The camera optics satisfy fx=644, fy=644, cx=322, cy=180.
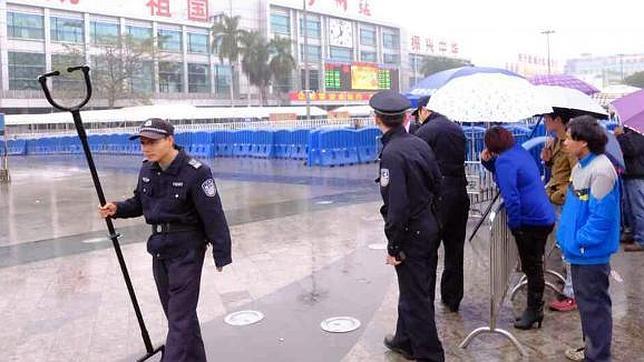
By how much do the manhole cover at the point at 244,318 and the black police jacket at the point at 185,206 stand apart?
1.55m

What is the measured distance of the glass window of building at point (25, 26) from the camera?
199 ft

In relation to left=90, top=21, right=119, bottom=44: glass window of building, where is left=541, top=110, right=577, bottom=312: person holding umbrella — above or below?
below

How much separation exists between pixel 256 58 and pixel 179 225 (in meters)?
71.5

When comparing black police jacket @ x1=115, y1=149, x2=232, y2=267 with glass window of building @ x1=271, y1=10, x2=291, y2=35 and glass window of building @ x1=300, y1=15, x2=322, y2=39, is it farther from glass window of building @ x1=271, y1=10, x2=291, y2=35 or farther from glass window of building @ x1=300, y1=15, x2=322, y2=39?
glass window of building @ x1=300, y1=15, x2=322, y2=39

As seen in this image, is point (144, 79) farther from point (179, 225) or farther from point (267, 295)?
point (179, 225)

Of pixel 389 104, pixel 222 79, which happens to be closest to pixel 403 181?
pixel 389 104

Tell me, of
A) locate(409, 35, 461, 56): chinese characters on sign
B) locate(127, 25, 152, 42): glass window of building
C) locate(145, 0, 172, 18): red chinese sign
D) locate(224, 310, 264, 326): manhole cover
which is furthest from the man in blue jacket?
locate(409, 35, 461, 56): chinese characters on sign

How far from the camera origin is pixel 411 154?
377 centimetres

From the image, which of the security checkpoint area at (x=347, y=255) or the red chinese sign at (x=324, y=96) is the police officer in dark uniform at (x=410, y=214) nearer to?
the security checkpoint area at (x=347, y=255)

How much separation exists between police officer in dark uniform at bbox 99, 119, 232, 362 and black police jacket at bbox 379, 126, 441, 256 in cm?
96

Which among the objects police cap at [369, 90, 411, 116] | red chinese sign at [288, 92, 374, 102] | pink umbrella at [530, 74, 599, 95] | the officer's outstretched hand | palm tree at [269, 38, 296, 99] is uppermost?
palm tree at [269, 38, 296, 99]

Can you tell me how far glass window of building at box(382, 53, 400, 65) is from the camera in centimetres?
9631

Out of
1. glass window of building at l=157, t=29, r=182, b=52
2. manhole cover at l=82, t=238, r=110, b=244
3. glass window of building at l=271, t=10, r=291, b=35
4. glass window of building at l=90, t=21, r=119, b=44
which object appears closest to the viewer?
manhole cover at l=82, t=238, r=110, b=244

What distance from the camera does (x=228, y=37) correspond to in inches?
2813
